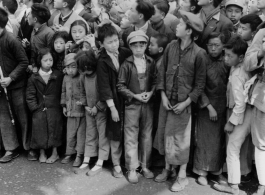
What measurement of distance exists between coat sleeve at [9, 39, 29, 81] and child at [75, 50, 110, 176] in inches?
30.4

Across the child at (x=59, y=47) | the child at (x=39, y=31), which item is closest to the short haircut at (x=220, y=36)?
the child at (x=59, y=47)

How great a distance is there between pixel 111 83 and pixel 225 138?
4.90 feet

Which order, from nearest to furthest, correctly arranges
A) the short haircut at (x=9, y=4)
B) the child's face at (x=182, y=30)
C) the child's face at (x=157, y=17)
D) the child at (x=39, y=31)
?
the child's face at (x=182, y=30), the child's face at (x=157, y=17), the child at (x=39, y=31), the short haircut at (x=9, y=4)

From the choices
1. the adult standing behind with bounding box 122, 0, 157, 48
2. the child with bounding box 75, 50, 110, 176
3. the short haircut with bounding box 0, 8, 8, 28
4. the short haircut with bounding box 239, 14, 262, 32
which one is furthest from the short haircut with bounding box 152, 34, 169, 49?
the short haircut with bounding box 0, 8, 8, 28

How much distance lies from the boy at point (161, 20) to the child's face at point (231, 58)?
972 millimetres

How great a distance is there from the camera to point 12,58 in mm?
Answer: 4492

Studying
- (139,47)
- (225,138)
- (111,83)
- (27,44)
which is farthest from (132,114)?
(27,44)

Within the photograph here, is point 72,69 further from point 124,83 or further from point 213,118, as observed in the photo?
point 213,118

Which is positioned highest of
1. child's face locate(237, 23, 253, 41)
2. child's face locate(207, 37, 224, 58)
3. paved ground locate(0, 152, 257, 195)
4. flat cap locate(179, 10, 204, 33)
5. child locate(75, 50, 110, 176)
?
flat cap locate(179, 10, 204, 33)

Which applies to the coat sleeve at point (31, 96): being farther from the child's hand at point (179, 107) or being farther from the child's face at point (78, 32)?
the child's hand at point (179, 107)

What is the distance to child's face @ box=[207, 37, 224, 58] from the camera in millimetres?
3824

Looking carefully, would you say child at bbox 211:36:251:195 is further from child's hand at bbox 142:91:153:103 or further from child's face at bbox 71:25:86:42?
child's face at bbox 71:25:86:42

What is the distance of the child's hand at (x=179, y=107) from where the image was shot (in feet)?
12.5

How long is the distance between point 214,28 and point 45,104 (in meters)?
2.34
